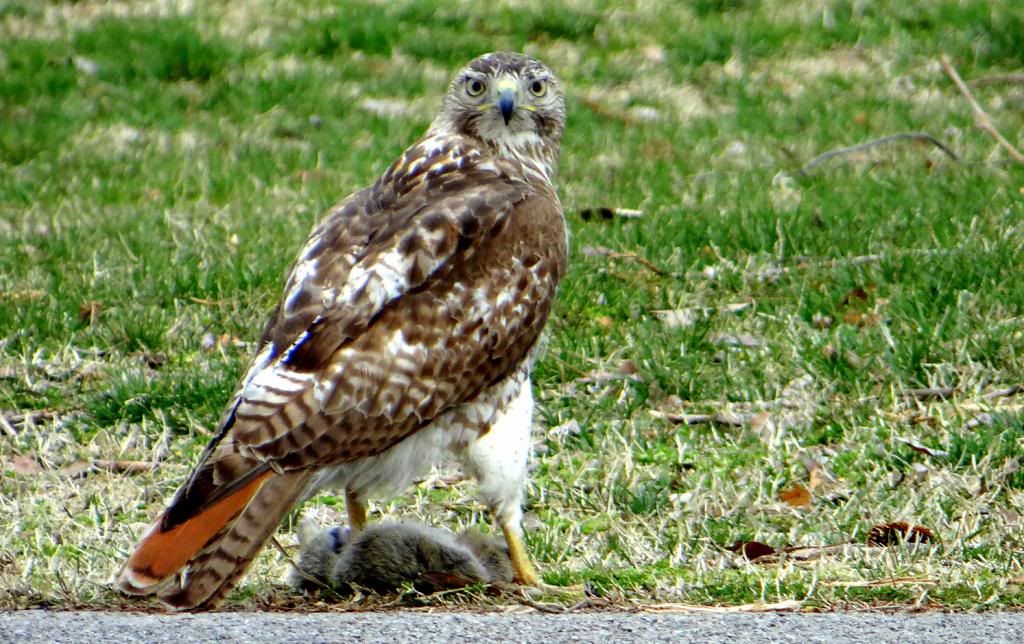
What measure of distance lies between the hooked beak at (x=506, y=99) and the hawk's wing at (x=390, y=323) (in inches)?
15.4

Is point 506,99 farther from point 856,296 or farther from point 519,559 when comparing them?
point 856,296

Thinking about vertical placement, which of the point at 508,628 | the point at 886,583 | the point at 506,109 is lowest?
the point at 886,583

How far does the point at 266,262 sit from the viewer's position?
730cm

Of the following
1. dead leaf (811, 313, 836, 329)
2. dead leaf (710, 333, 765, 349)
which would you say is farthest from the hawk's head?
dead leaf (811, 313, 836, 329)

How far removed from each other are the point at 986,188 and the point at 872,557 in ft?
12.1

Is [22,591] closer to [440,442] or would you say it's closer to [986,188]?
[440,442]

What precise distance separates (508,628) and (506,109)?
88.6 inches

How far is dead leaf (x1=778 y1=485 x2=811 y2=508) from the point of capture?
528cm

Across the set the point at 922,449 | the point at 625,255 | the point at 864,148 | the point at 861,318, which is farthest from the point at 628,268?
the point at 864,148

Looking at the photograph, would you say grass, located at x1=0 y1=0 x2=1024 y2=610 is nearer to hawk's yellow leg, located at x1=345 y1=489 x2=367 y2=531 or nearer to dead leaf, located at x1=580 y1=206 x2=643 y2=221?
dead leaf, located at x1=580 y1=206 x2=643 y2=221

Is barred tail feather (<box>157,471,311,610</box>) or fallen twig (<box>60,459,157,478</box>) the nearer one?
barred tail feather (<box>157,471,311,610</box>)

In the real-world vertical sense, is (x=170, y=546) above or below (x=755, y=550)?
above

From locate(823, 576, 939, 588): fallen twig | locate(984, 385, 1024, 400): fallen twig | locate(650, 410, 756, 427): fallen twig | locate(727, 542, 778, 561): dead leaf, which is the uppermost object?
locate(823, 576, 939, 588): fallen twig

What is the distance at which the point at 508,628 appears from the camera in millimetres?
3723
